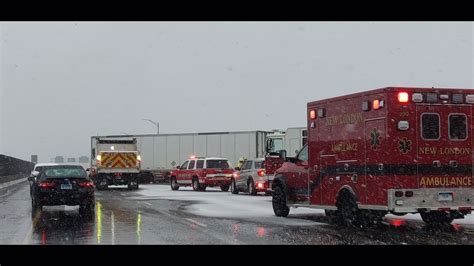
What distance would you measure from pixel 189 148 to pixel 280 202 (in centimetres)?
2942

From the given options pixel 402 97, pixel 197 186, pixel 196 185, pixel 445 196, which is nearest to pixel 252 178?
pixel 197 186

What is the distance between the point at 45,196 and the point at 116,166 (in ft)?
59.4

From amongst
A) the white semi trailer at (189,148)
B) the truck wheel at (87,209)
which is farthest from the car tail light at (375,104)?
the white semi trailer at (189,148)

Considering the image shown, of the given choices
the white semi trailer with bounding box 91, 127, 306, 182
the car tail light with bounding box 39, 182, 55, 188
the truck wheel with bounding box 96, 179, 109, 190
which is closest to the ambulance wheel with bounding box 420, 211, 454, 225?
the car tail light with bounding box 39, 182, 55, 188

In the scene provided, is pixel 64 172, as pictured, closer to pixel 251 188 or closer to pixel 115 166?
pixel 251 188

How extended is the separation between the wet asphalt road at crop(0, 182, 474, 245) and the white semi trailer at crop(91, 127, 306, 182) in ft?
79.2

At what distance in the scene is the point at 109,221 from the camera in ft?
55.5

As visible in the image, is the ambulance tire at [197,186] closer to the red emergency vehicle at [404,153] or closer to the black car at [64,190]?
the black car at [64,190]

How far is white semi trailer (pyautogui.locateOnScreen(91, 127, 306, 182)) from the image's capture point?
143 ft

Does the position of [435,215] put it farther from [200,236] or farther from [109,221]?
[109,221]

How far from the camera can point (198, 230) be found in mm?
14383

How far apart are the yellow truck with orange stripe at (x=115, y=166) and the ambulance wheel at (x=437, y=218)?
2370cm

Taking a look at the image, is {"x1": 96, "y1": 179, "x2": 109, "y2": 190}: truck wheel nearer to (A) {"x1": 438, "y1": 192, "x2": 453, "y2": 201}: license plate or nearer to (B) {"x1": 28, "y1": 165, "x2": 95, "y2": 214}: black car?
(B) {"x1": 28, "y1": 165, "x2": 95, "y2": 214}: black car
